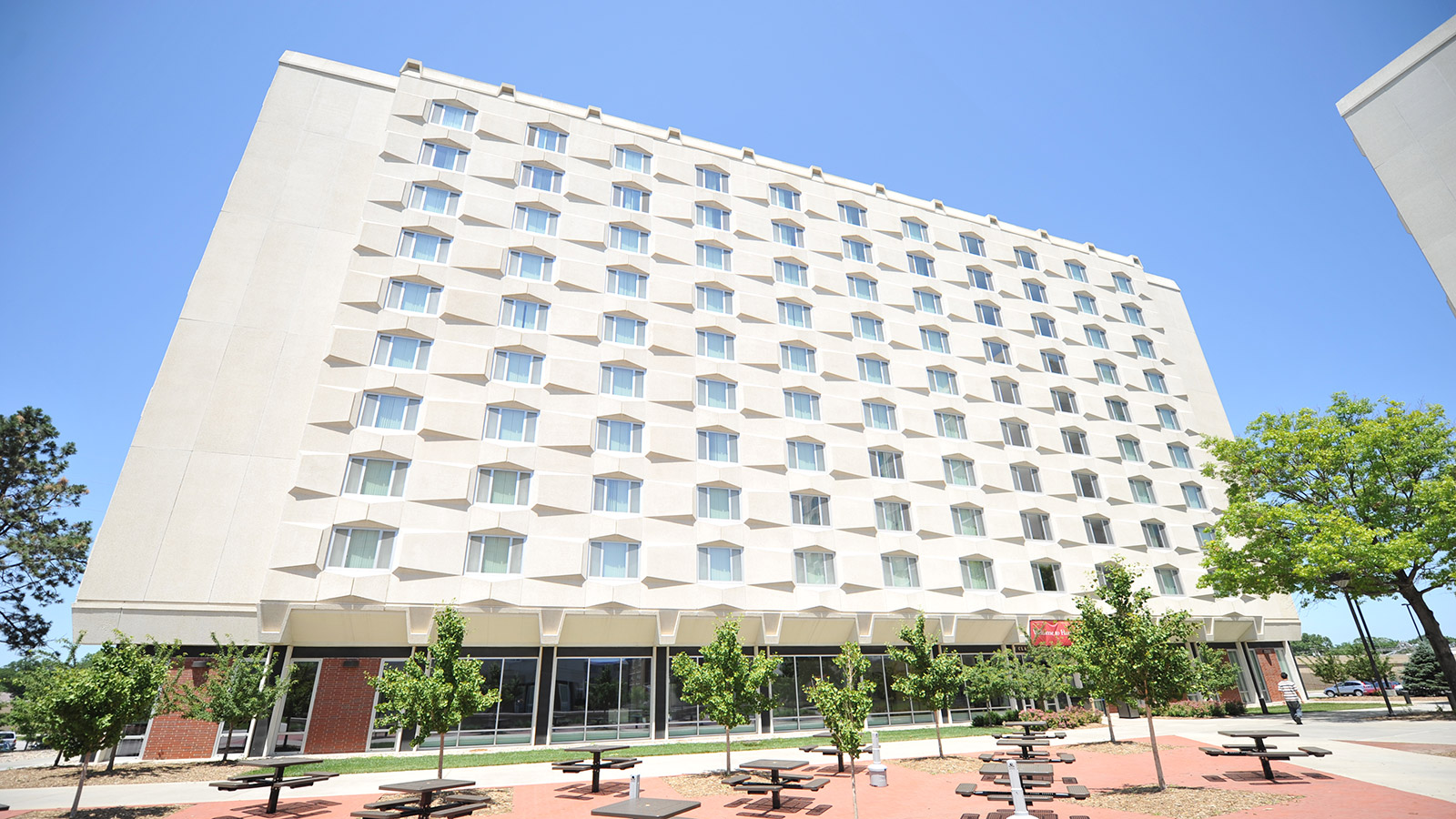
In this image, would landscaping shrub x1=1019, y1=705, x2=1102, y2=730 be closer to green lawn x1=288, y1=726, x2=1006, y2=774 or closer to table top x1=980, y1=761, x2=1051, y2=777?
green lawn x1=288, y1=726, x2=1006, y2=774

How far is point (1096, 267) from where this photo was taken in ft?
175

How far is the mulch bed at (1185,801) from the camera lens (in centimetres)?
1345

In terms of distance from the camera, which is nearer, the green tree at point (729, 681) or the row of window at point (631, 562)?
the green tree at point (729, 681)

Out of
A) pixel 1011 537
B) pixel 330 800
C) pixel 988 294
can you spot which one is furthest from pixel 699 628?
pixel 988 294

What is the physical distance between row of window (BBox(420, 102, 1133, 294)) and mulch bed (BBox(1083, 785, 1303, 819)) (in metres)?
34.2

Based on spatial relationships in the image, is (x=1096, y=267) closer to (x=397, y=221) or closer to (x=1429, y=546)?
(x=1429, y=546)

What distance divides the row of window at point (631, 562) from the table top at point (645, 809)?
58.3ft

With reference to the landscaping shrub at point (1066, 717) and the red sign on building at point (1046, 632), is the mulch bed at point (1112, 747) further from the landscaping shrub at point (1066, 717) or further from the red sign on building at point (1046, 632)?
the red sign on building at point (1046, 632)

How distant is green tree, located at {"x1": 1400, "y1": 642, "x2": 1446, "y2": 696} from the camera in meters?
40.4

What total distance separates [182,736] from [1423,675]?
66.4 m

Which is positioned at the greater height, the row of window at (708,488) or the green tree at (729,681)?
the row of window at (708,488)

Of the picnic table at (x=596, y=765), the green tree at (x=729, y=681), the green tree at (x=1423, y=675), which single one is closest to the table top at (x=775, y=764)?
the picnic table at (x=596, y=765)

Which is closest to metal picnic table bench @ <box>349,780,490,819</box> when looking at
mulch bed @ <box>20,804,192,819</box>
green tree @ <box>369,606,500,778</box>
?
green tree @ <box>369,606,500,778</box>

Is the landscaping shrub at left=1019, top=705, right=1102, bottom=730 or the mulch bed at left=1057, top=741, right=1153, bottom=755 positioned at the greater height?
the landscaping shrub at left=1019, top=705, right=1102, bottom=730
